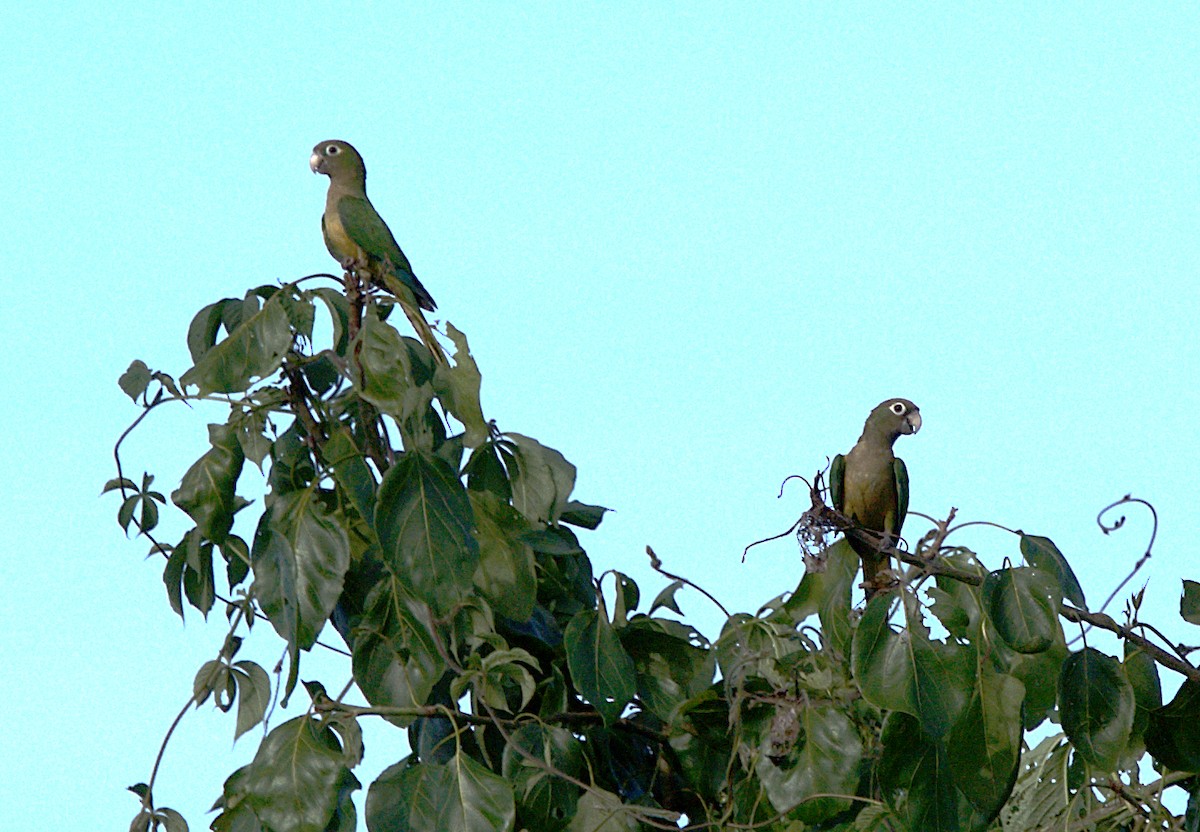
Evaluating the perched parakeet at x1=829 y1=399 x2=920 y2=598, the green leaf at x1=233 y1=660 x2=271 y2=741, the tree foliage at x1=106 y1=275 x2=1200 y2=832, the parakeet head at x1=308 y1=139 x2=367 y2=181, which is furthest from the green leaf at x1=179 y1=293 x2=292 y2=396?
the perched parakeet at x1=829 y1=399 x2=920 y2=598

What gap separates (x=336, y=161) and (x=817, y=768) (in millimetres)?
3188

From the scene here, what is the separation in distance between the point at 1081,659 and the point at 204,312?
6.46 feet

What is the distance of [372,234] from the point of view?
4.44m

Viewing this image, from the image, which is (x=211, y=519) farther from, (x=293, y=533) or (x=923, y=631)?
(x=923, y=631)

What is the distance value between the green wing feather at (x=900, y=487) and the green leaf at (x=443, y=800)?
8.39 ft

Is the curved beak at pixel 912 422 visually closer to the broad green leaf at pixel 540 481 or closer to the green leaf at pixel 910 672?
the broad green leaf at pixel 540 481

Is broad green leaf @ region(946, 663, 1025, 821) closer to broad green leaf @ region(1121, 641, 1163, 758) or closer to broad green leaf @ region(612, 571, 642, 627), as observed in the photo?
broad green leaf @ region(1121, 641, 1163, 758)

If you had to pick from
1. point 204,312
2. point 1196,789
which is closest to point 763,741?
point 1196,789

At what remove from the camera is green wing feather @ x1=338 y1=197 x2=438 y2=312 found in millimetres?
4418

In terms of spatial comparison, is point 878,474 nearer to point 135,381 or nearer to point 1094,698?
point 1094,698

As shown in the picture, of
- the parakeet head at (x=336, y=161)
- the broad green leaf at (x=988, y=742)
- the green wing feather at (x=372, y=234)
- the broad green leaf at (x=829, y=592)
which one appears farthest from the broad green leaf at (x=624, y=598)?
the parakeet head at (x=336, y=161)

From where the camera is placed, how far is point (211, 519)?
282 cm

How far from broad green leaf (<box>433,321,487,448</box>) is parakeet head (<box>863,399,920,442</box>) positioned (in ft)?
7.99

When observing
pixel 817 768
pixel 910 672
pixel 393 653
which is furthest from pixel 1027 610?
pixel 393 653
